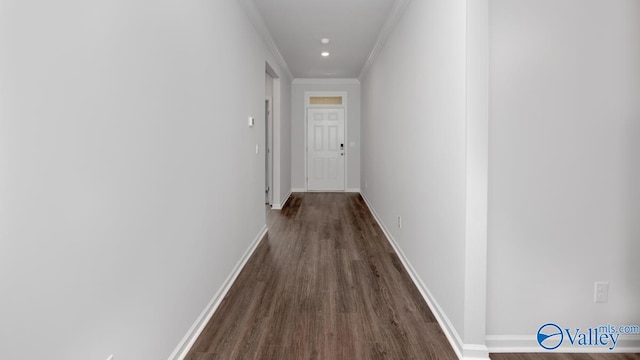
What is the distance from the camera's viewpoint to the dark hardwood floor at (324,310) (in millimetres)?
2061

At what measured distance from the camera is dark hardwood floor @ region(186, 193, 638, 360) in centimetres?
206

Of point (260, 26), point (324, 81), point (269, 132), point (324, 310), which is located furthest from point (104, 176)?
point (324, 81)

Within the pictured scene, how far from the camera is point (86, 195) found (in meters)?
1.21

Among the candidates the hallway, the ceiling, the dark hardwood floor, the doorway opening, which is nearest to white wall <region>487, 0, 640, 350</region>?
the dark hardwood floor

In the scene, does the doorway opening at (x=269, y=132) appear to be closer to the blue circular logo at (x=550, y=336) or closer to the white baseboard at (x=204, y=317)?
the white baseboard at (x=204, y=317)

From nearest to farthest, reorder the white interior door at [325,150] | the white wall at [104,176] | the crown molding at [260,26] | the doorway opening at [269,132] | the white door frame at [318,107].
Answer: the white wall at [104,176] < the crown molding at [260,26] < the doorway opening at [269,132] < the white door frame at [318,107] < the white interior door at [325,150]

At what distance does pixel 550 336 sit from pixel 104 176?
7.69 feet

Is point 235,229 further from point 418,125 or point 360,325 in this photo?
point 418,125

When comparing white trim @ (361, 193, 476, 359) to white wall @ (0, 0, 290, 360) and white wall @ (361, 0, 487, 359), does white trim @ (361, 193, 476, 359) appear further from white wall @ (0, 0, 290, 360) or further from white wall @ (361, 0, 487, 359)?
white wall @ (0, 0, 290, 360)

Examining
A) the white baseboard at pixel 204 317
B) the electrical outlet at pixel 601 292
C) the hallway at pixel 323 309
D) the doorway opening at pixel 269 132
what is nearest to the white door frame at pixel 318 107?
the doorway opening at pixel 269 132

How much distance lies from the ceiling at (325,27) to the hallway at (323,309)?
2.53 m

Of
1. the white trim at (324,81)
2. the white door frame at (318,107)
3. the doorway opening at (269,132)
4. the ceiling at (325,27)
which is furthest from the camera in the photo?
the white door frame at (318,107)

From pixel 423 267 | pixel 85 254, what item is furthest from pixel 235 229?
pixel 85 254

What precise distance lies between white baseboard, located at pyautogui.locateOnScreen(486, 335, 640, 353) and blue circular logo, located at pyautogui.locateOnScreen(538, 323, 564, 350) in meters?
0.02
